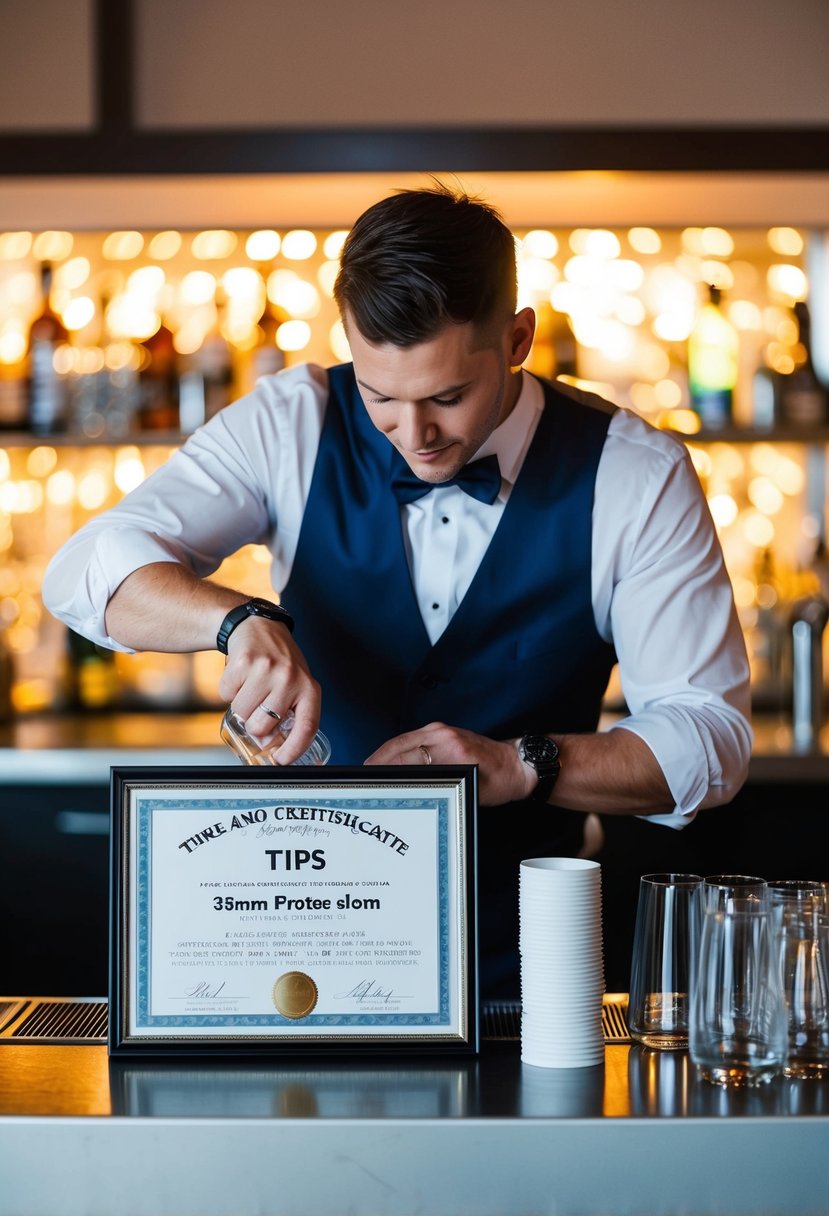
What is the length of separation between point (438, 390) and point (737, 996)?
2.13 ft

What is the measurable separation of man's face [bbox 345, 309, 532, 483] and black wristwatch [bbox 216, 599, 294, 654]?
22cm

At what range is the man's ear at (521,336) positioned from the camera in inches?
59.1

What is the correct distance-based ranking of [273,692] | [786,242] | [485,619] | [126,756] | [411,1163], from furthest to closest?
[786,242], [126,756], [485,619], [273,692], [411,1163]

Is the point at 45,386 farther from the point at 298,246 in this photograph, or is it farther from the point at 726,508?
the point at 726,508

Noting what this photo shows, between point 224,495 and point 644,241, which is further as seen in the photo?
point 644,241

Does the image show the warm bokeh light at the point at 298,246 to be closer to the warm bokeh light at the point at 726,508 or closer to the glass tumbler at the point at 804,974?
the warm bokeh light at the point at 726,508

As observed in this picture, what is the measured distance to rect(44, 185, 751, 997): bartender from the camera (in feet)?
4.75

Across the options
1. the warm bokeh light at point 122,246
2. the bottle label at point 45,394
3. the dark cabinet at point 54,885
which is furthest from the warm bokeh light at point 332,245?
the dark cabinet at point 54,885

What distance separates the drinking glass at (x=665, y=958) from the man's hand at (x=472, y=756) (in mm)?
198

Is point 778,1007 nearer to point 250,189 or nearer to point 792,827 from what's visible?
point 792,827

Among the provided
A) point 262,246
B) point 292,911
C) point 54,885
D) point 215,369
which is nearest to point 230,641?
point 292,911

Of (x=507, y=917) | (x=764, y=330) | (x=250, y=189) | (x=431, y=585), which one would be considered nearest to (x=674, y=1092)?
(x=507, y=917)

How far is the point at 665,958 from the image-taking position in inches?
44.5

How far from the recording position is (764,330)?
336 centimetres
